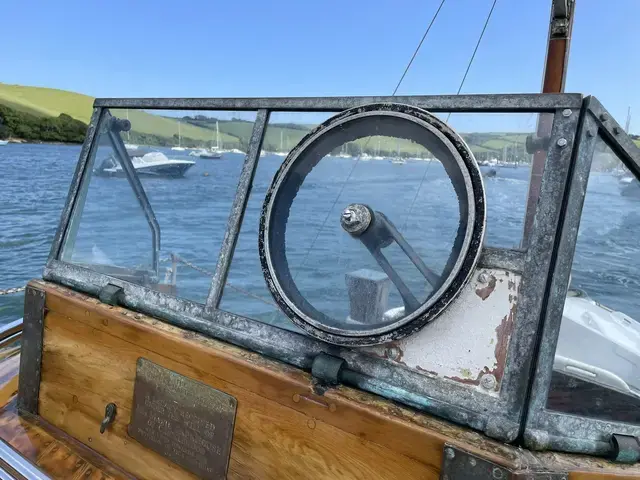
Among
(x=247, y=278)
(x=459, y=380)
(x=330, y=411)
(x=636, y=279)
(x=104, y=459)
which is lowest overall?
(x=104, y=459)

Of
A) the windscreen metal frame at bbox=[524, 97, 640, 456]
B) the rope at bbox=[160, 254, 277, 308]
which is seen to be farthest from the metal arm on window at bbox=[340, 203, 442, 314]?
the rope at bbox=[160, 254, 277, 308]

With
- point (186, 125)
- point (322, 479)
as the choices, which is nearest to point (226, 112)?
point (186, 125)

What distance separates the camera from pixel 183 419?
217 cm

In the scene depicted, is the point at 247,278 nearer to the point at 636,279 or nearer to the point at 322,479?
the point at 322,479

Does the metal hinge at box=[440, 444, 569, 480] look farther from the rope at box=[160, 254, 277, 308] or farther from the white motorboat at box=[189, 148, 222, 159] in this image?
the white motorboat at box=[189, 148, 222, 159]

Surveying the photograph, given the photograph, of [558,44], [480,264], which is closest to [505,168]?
[480,264]

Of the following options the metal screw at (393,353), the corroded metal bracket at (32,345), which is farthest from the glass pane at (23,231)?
the metal screw at (393,353)

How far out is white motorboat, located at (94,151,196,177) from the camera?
8.99 ft

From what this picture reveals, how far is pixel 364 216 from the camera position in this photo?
72.3 inches

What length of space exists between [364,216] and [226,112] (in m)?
1.04

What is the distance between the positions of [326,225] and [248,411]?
82cm

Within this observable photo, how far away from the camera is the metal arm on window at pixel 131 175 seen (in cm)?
279

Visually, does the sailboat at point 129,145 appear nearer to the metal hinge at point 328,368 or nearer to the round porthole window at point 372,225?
the round porthole window at point 372,225

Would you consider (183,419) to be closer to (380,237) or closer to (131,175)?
(380,237)
